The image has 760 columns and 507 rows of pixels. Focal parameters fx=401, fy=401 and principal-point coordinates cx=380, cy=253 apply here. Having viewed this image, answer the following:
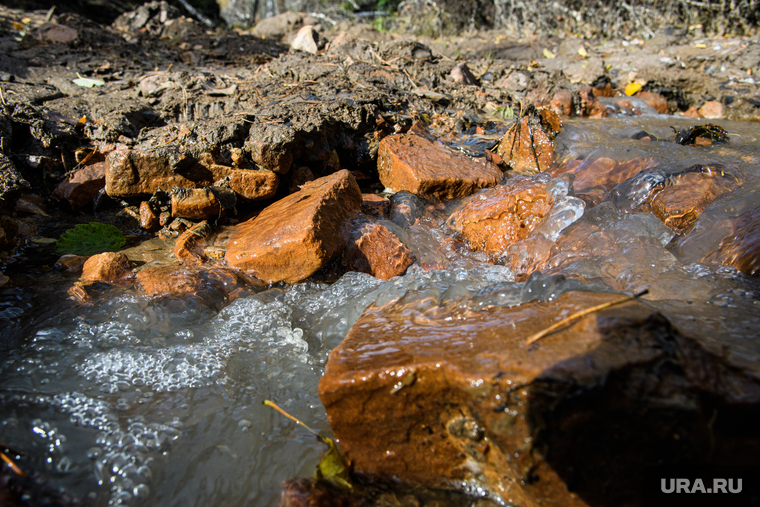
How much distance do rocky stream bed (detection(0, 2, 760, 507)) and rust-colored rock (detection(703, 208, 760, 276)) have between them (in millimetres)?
16

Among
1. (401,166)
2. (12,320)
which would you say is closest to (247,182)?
(401,166)

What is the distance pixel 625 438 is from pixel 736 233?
181cm

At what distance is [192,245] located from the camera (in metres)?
2.65

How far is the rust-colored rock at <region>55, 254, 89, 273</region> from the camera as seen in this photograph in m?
2.45

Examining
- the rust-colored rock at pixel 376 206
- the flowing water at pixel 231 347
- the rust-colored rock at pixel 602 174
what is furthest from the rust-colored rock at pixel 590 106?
the rust-colored rock at pixel 376 206

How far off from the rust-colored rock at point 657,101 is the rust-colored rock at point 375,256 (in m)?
4.99

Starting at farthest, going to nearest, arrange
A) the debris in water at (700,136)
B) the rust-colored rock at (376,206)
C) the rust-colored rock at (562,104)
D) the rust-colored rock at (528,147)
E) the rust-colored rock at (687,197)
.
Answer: the rust-colored rock at (562,104) → the debris in water at (700,136) → the rust-colored rock at (528,147) → the rust-colored rock at (376,206) → the rust-colored rock at (687,197)

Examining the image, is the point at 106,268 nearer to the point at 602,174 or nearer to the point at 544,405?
the point at 544,405

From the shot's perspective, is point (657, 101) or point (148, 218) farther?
point (657, 101)

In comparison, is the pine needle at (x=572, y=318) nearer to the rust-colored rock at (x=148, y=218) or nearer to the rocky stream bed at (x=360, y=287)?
the rocky stream bed at (x=360, y=287)

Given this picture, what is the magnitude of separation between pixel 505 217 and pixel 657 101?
4.39 meters

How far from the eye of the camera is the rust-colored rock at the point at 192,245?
2564 mm

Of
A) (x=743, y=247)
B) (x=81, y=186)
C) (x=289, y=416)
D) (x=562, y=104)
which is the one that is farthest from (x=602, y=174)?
(x=81, y=186)

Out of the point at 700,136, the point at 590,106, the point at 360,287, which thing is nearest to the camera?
the point at 360,287
